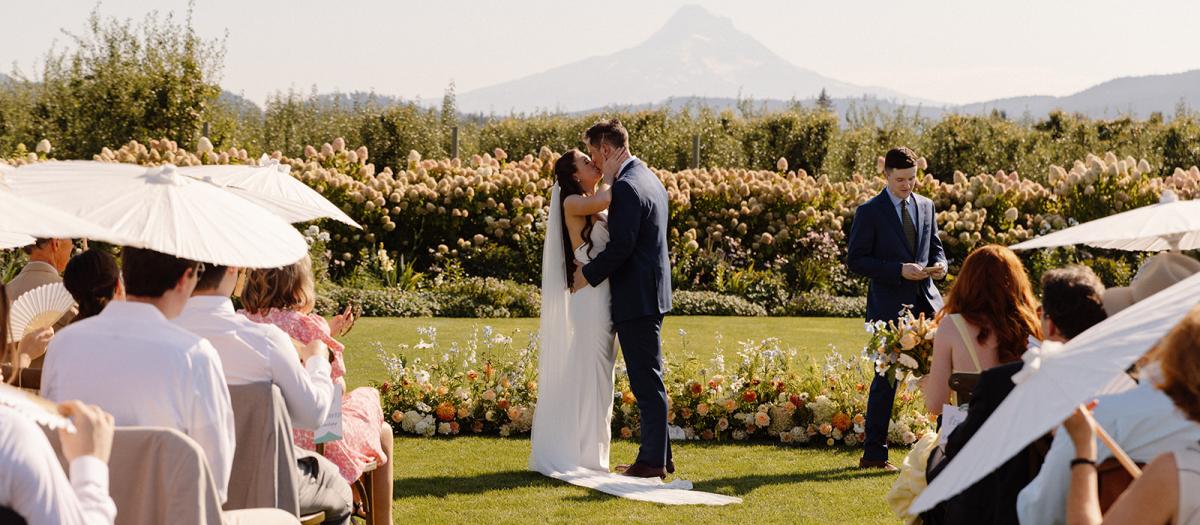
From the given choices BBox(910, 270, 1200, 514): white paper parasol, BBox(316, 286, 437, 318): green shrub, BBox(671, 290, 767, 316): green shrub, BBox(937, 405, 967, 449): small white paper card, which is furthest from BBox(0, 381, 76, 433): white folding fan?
BBox(671, 290, 767, 316): green shrub

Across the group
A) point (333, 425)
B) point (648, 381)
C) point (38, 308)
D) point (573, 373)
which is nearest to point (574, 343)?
point (573, 373)

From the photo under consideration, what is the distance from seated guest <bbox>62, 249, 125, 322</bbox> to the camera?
4.32m

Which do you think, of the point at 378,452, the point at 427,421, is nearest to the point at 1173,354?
the point at 378,452

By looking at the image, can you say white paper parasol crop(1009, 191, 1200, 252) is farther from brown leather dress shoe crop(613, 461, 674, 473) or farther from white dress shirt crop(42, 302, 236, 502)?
brown leather dress shoe crop(613, 461, 674, 473)

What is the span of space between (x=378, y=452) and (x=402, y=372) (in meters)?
2.69

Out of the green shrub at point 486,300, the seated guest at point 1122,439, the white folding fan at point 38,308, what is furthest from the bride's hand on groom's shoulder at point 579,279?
the green shrub at point 486,300

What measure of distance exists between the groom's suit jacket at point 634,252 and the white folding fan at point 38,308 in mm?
2621

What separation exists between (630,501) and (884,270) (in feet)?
6.14

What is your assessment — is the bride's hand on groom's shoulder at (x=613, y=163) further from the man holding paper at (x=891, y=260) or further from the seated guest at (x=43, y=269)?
the seated guest at (x=43, y=269)

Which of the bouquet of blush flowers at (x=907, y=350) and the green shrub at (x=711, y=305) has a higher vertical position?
the bouquet of blush flowers at (x=907, y=350)

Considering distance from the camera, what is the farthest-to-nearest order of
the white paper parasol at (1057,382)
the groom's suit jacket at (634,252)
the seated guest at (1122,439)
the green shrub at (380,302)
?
the green shrub at (380,302)
the groom's suit jacket at (634,252)
the seated guest at (1122,439)
the white paper parasol at (1057,382)

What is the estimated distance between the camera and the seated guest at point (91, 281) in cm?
432

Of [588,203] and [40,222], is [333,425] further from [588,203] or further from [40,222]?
[588,203]

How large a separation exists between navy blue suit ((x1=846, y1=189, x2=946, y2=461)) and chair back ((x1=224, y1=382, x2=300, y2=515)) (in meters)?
3.75
